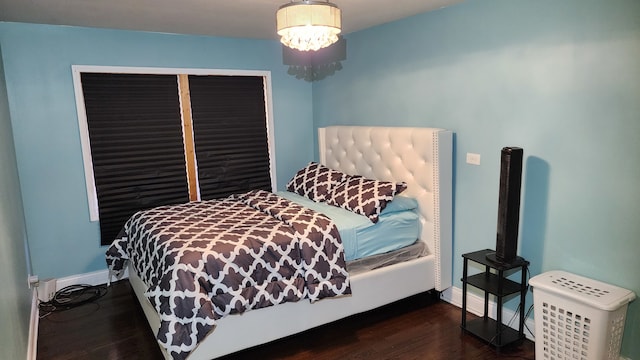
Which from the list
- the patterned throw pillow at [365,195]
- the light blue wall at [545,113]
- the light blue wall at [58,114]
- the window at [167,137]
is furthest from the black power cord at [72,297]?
the light blue wall at [545,113]

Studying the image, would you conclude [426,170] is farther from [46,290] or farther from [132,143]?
[46,290]

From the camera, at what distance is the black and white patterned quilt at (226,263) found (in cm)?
223

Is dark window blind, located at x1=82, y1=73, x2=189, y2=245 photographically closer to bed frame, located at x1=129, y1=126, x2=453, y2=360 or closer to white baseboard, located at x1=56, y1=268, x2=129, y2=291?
white baseboard, located at x1=56, y1=268, x2=129, y2=291

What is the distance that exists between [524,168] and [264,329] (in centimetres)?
194

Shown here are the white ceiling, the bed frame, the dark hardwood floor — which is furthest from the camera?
the white ceiling

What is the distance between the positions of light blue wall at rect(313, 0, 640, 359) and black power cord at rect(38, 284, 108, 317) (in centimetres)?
306

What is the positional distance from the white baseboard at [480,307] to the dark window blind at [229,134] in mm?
2268

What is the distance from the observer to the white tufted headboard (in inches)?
121

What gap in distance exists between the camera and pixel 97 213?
12.2ft

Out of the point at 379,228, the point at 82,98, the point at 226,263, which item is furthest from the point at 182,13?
the point at 379,228

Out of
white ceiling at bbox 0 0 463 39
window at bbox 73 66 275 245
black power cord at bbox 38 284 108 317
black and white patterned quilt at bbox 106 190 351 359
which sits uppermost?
white ceiling at bbox 0 0 463 39

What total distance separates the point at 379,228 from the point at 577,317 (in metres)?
1.30

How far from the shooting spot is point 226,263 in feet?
7.82

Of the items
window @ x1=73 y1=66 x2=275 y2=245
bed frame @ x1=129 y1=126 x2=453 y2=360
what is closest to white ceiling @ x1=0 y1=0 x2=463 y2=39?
window @ x1=73 y1=66 x2=275 y2=245
